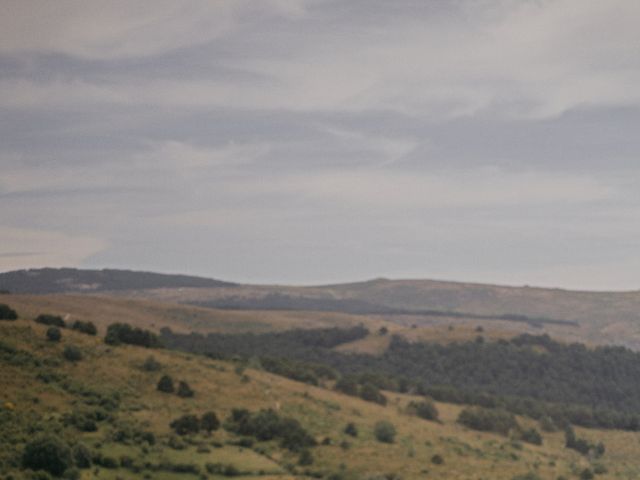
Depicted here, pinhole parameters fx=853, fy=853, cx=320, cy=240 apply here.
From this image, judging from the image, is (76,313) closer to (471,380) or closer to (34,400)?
(471,380)

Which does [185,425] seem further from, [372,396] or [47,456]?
[372,396]

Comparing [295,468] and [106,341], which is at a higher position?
[106,341]

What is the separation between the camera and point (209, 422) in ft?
210

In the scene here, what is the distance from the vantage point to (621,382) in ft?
505

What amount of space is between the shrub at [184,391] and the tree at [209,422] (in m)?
8.41

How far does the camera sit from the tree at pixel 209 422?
209 ft

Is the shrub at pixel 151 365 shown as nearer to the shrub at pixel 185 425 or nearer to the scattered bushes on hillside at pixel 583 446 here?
the shrub at pixel 185 425

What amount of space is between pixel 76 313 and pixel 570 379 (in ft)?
319

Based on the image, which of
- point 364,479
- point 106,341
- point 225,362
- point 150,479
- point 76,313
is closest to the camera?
point 150,479

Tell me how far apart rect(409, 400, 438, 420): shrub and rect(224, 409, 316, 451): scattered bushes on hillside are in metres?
30.0

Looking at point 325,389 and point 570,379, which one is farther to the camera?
point 570,379

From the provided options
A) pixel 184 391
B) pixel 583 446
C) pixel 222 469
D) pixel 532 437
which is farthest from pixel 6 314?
pixel 583 446

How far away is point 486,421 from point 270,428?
3873 cm

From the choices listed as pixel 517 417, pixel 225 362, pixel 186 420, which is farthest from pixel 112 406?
pixel 517 417
